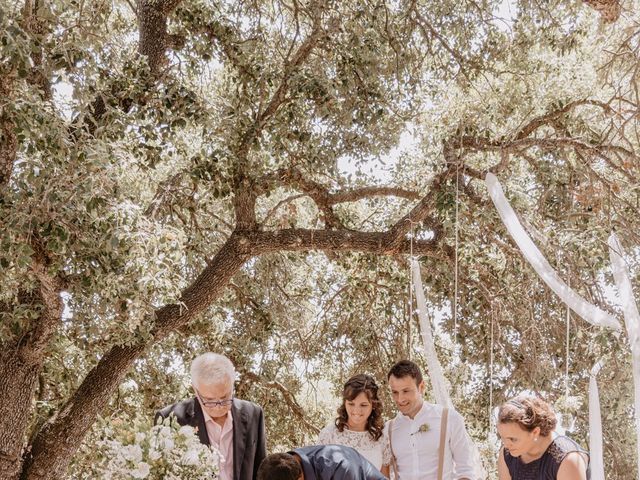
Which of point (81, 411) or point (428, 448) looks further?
point (81, 411)

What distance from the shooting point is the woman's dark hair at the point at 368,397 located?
13.5 ft

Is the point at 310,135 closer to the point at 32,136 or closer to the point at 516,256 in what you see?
the point at 516,256

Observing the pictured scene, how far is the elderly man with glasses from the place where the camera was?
141 inches

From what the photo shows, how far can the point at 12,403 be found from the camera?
254 inches

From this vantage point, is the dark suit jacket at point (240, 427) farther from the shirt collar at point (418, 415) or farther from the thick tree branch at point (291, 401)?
the thick tree branch at point (291, 401)

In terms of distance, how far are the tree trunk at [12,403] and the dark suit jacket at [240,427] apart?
313 cm

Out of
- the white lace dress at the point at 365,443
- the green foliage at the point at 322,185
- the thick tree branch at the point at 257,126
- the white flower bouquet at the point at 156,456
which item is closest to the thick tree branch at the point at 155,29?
the green foliage at the point at 322,185

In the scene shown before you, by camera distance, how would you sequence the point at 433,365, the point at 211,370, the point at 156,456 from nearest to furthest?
the point at 156,456
the point at 211,370
the point at 433,365

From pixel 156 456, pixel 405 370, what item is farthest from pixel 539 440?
pixel 156 456

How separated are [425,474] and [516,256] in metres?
3.72

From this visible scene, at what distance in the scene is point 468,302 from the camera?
7730 mm

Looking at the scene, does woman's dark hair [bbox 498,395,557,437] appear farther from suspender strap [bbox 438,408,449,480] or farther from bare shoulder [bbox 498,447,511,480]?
suspender strap [bbox 438,408,449,480]

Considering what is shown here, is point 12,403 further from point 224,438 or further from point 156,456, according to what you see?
point 156,456

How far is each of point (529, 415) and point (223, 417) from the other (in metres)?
1.27
